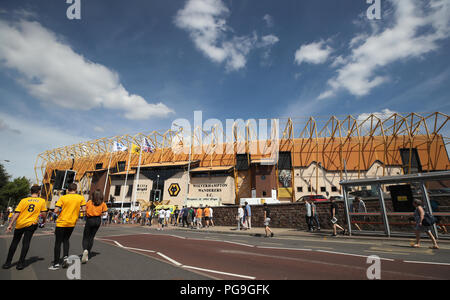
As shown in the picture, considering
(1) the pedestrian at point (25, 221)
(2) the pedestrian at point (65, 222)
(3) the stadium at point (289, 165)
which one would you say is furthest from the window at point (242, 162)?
(1) the pedestrian at point (25, 221)

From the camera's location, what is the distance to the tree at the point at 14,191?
176ft

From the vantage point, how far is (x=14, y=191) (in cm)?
5538

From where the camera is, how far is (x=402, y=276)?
13.0 feet

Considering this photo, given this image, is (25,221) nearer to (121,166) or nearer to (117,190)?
(117,190)

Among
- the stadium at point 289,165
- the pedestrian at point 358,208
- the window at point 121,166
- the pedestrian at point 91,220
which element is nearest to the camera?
the pedestrian at point 91,220

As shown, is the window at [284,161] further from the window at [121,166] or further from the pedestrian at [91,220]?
the window at [121,166]

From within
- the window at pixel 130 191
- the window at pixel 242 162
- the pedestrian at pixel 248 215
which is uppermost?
the window at pixel 242 162

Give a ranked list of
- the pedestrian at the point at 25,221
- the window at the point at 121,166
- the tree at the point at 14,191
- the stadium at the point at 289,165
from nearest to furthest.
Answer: the pedestrian at the point at 25,221
the stadium at the point at 289,165
the window at the point at 121,166
the tree at the point at 14,191

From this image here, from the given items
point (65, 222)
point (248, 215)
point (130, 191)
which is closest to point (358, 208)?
point (248, 215)

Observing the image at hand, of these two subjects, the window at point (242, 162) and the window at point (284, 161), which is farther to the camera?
the window at point (242, 162)

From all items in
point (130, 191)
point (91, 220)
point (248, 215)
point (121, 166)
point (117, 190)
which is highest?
point (121, 166)

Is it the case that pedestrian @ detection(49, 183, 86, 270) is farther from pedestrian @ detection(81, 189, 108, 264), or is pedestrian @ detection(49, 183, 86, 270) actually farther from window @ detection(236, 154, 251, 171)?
window @ detection(236, 154, 251, 171)

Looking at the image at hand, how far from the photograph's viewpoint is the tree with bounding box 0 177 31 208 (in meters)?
53.6
